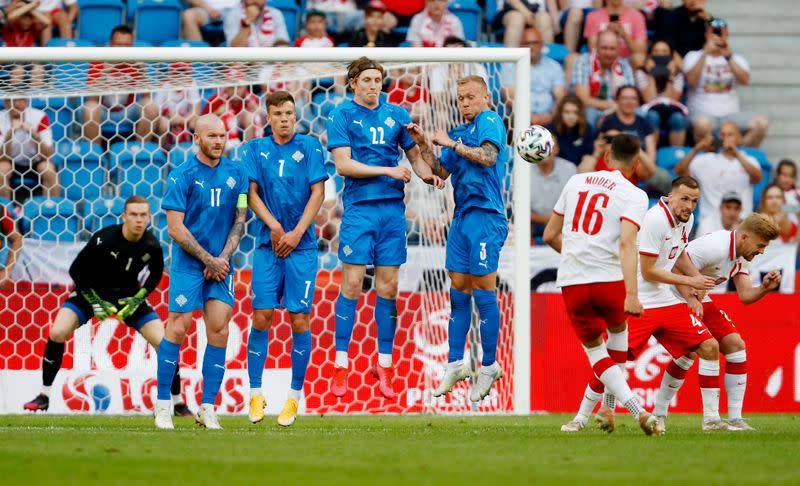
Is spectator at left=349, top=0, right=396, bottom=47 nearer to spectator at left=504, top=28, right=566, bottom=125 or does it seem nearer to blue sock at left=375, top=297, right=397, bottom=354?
spectator at left=504, top=28, right=566, bottom=125

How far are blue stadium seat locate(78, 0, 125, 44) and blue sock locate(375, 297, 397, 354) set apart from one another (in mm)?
7429

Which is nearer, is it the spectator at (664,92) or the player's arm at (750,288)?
the player's arm at (750,288)

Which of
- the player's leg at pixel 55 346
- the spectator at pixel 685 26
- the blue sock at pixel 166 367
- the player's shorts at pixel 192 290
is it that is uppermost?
the spectator at pixel 685 26

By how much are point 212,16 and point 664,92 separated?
5895 mm

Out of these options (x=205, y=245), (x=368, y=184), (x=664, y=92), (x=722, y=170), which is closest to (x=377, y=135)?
(x=368, y=184)

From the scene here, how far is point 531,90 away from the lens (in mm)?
15805

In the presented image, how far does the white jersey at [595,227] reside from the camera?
8562 millimetres

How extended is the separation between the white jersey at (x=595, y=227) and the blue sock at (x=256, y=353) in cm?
243

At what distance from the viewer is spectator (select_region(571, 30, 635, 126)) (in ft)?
52.2

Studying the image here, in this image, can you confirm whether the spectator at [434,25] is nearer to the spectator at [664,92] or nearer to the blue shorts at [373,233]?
the spectator at [664,92]

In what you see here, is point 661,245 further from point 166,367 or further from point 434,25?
point 434,25

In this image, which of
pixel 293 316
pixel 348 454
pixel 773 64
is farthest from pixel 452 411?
pixel 773 64

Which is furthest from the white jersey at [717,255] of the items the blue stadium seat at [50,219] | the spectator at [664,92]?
the spectator at [664,92]

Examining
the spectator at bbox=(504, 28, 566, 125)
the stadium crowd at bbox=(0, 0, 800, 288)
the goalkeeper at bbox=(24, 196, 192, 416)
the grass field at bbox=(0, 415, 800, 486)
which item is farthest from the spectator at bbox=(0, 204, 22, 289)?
the spectator at bbox=(504, 28, 566, 125)
